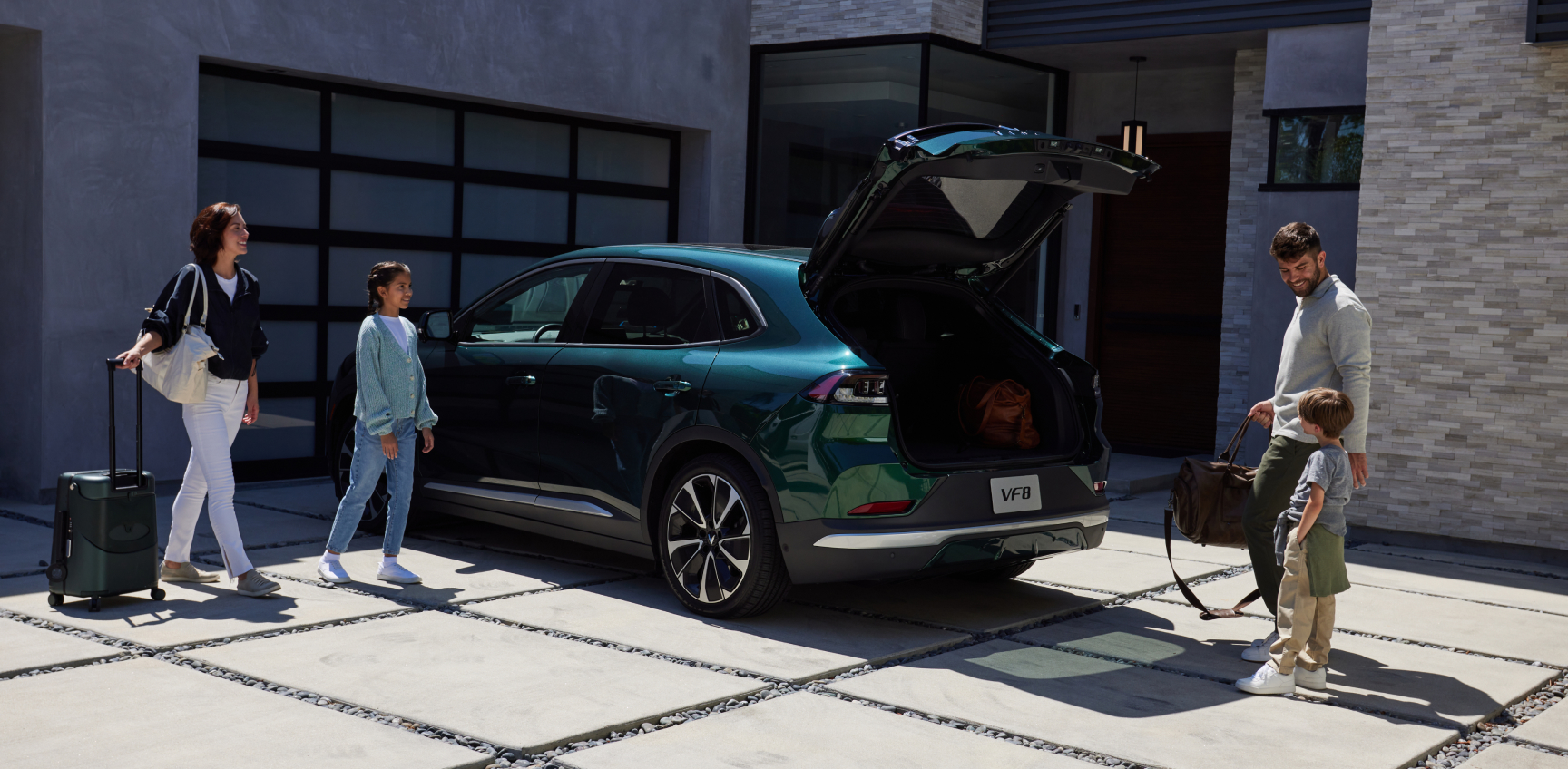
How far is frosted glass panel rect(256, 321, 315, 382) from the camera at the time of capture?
9875 millimetres

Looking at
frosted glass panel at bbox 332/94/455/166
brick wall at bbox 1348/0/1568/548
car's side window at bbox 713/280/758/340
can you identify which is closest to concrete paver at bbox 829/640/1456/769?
car's side window at bbox 713/280/758/340

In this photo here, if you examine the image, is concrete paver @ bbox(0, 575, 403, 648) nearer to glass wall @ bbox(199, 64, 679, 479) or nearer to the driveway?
the driveway

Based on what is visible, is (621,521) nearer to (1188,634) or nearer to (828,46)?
(1188,634)

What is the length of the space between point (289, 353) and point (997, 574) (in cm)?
556

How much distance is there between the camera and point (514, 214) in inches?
448

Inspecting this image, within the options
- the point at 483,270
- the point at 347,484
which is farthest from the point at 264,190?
the point at 347,484

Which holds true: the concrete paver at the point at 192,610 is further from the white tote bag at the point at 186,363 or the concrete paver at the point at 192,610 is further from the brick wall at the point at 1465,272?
the brick wall at the point at 1465,272

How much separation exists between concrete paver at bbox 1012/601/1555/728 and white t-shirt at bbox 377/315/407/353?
3.06 m

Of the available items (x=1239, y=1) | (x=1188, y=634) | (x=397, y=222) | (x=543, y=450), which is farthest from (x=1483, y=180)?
(x=397, y=222)

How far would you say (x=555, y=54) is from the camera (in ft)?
36.6

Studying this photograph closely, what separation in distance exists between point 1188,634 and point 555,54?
7.15 meters

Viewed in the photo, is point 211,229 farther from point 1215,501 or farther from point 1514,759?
point 1514,759

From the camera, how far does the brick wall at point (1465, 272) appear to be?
8430 millimetres

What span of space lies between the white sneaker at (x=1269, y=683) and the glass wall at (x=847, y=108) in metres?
7.16
